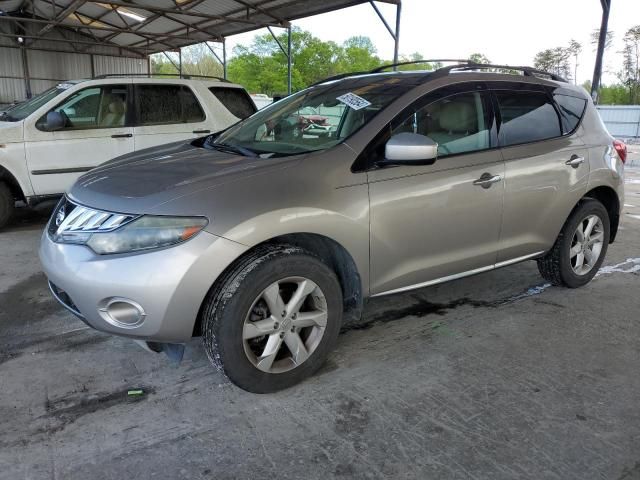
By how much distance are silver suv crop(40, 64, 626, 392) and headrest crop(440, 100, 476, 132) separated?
0.01 meters

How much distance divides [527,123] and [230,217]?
2.38 m

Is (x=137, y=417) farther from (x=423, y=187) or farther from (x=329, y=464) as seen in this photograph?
(x=423, y=187)

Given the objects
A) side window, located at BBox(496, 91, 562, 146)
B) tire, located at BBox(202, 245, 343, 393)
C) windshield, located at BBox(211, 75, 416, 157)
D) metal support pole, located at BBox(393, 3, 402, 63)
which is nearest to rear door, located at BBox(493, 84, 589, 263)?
side window, located at BBox(496, 91, 562, 146)

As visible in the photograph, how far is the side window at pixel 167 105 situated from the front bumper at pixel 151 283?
4.58m

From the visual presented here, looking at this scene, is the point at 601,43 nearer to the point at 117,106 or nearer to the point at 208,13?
the point at 117,106

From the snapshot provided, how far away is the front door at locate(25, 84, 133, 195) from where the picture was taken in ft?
19.7

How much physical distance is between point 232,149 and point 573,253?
2.86 meters

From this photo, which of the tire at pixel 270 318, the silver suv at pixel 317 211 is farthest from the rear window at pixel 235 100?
the tire at pixel 270 318

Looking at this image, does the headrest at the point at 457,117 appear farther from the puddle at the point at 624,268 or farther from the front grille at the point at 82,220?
the puddle at the point at 624,268

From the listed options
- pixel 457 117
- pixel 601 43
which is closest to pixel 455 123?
pixel 457 117

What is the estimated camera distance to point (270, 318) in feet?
8.67

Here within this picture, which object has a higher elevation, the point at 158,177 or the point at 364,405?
the point at 158,177

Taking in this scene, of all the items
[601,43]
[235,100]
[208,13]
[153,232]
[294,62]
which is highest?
[294,62]

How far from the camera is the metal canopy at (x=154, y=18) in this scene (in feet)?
43.1
